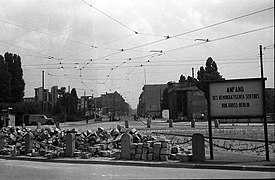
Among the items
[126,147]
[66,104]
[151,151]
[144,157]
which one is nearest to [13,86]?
[66,104]

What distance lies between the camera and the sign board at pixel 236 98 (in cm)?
1764

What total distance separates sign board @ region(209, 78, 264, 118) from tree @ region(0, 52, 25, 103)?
212 feet

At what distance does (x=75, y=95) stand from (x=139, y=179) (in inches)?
4045

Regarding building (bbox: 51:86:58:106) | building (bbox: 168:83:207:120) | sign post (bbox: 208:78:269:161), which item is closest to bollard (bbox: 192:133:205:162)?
sign post (bbox: 208:78:269:161)

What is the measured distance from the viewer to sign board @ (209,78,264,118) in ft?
57.9

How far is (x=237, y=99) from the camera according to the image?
18094mm

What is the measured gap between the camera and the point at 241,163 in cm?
1595

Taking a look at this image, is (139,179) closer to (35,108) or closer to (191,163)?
(191,163)

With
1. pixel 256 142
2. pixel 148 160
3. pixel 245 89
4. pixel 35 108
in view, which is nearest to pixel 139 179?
pixel 148 160

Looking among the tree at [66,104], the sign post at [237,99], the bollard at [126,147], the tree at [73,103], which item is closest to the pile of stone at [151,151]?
the bollard at [126,147]

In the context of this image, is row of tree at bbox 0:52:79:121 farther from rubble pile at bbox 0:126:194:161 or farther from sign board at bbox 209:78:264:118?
sign board at bbox 209:78:264:118

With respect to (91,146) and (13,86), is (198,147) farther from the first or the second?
(13,86)

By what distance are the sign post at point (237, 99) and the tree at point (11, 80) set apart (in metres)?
64.5

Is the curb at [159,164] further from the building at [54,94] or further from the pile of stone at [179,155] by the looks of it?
the building at [54,94]
